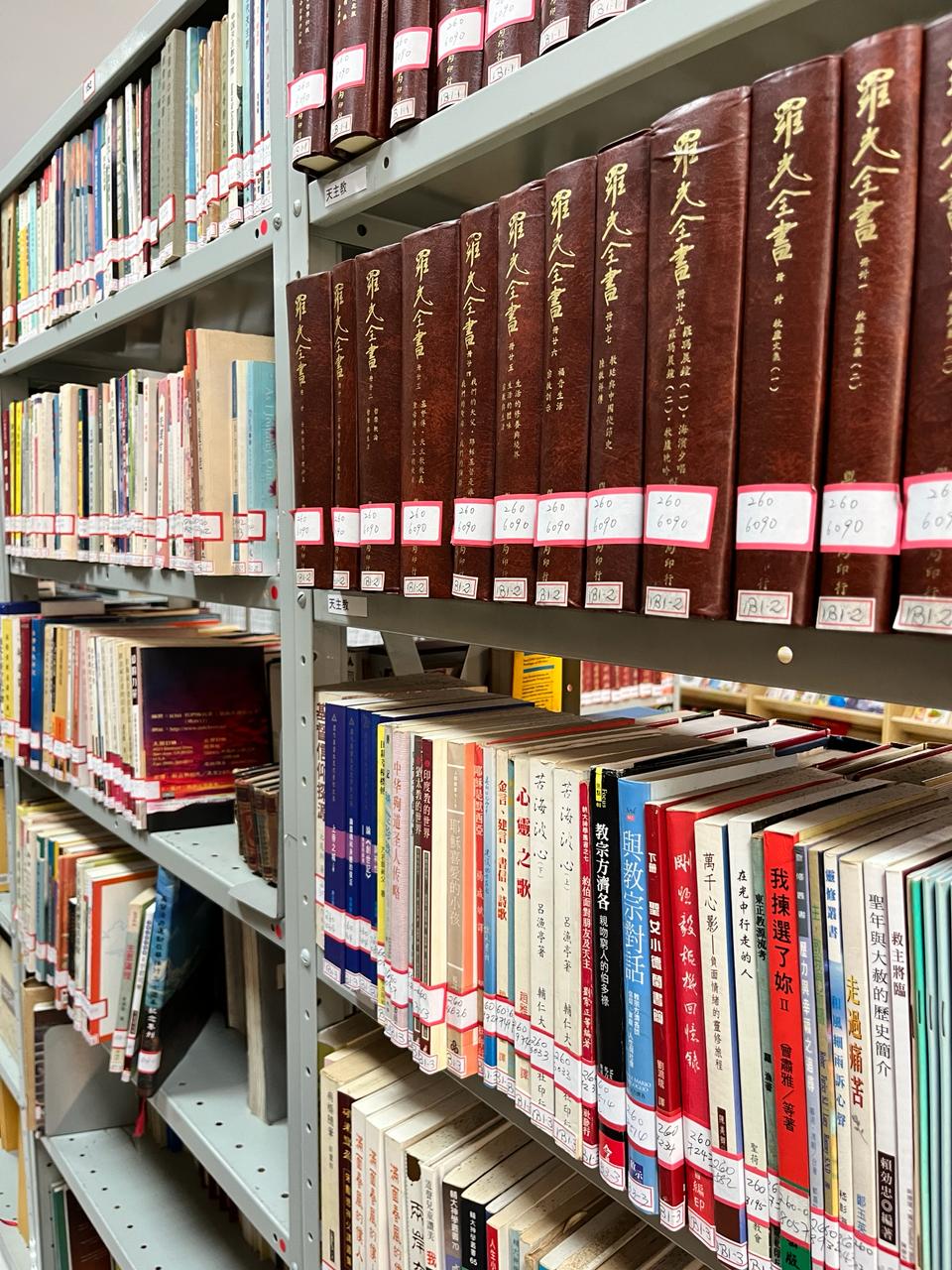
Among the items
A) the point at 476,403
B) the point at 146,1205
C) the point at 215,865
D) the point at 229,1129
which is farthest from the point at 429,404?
the point at 146,1205

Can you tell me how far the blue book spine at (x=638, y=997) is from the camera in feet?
1.94

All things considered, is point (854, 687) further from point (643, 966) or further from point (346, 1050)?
point (346, 1050)

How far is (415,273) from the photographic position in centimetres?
73

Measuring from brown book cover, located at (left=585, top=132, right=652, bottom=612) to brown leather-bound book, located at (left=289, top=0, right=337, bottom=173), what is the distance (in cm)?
36

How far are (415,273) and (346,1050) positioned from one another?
31.6 inches

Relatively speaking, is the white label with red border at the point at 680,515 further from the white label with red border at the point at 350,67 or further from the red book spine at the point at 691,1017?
the white label with red border at the point at 350,67

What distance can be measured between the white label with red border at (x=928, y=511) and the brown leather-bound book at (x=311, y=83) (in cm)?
64

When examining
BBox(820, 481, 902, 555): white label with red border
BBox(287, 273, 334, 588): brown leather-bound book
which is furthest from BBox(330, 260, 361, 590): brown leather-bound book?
BBox(820, 481, 902, 555): white label with red border

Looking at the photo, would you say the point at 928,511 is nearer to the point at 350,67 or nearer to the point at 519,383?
the point at 519,383

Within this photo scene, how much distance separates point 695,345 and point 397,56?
0.44m

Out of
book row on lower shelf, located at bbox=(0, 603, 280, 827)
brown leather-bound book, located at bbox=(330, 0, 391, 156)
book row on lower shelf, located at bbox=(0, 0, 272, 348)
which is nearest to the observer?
brown leather-bound book, located at bbox=(330, 0, 391, 156)

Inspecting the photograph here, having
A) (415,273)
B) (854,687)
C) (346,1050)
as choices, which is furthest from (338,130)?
(346,1050)

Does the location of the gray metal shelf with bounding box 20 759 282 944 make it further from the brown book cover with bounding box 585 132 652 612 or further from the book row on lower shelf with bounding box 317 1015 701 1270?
the brown book cover with bounding box 585 132 652 612

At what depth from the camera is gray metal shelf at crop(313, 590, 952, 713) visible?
47 centimetres
